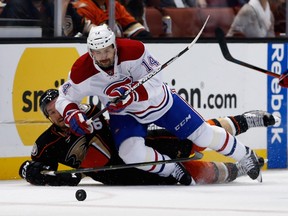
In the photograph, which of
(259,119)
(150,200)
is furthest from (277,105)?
(150,200)

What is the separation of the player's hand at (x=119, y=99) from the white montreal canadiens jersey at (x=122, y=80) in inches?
3.6

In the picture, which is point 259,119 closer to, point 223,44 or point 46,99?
point 223,44

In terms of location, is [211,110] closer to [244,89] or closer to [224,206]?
[244,89]

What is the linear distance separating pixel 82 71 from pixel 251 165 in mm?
1440

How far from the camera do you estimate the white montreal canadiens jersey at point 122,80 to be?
8.46 m

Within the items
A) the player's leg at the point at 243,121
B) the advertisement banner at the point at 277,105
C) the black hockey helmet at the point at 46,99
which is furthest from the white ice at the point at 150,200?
the advertisement banner at the point at 277,105

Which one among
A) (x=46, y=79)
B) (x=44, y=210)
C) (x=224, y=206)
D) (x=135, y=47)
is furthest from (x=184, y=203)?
(x=46, y=79)

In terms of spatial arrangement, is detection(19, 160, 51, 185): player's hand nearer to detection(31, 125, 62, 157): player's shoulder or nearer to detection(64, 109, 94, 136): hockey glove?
detection(31, 125, 62, 157): player's shoulder

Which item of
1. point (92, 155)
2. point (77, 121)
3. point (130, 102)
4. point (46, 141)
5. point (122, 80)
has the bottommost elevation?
point (92, 155)

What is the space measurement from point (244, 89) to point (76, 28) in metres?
1.59

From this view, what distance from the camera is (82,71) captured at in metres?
8.46

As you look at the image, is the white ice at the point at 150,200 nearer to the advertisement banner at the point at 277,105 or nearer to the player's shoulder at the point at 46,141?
the player's shoulder at the point at 46,141

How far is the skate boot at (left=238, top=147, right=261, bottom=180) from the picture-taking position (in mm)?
8914

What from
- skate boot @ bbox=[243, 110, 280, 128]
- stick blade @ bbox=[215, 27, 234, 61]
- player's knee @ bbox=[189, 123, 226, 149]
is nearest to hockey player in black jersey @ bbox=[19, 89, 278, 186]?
player's knee @ bbox=[189, 123, 226, 149]
